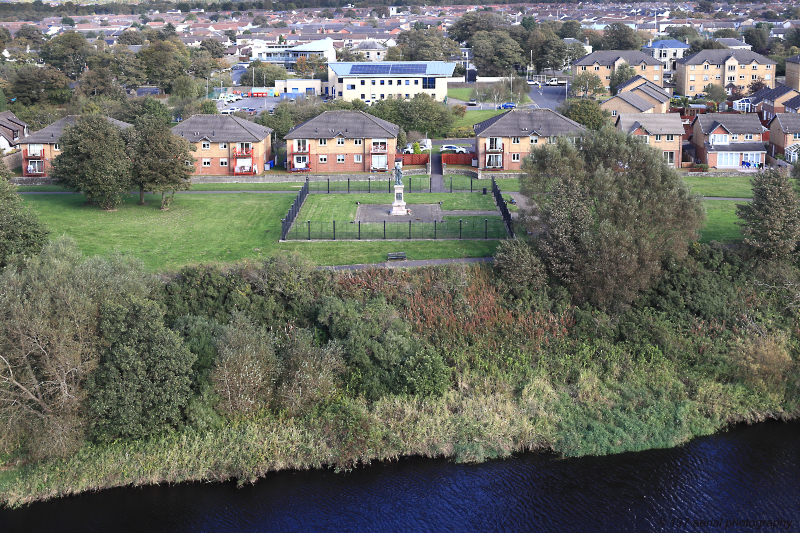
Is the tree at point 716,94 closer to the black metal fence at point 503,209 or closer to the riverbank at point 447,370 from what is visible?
the black metal fence at point 503,209

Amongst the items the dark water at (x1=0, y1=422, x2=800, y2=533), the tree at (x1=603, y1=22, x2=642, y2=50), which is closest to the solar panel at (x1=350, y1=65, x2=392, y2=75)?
the tree at (x1=603, y1=22, x2=642, y2=50)

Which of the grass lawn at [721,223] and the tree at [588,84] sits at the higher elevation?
the tree at [588,84]

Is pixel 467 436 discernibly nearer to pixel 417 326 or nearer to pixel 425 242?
pixel 417 326

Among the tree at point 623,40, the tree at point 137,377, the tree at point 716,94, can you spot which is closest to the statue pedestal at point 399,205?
the tree at point 137,377

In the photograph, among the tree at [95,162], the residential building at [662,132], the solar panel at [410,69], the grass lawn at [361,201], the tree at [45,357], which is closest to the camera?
the tree at [45,357]

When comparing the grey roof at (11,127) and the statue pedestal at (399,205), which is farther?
the grey roof at (11,127)

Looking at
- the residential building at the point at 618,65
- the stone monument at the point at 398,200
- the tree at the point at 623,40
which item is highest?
the tree at the point at 623,40
